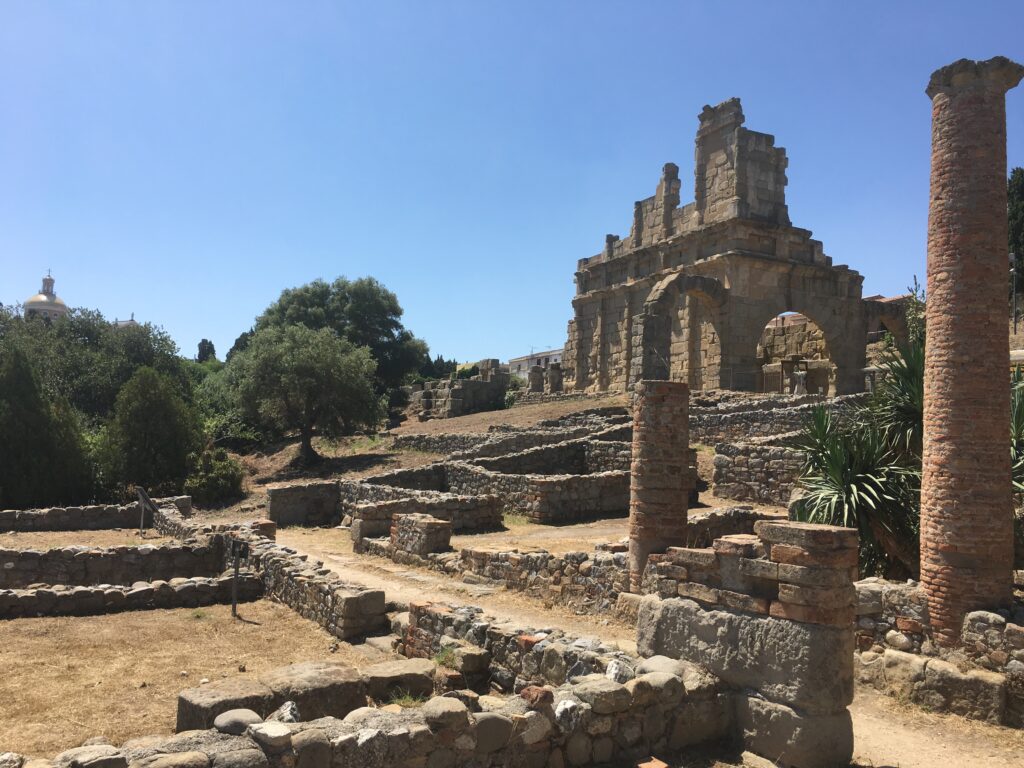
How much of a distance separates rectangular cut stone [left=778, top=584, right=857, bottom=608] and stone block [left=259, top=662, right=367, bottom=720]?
11.9 feet

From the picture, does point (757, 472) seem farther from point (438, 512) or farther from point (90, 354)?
point (90, 354)

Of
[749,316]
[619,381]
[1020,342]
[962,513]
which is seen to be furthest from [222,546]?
[1020,342]

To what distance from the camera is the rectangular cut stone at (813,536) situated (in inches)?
221

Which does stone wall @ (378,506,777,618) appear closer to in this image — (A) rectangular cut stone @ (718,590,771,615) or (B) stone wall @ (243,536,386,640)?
(B) stone wall @ (243,536,386,640)

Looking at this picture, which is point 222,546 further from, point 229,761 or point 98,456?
point 98,456

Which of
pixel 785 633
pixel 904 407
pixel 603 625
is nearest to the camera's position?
pixel 785 633

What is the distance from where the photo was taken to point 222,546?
1427 cm

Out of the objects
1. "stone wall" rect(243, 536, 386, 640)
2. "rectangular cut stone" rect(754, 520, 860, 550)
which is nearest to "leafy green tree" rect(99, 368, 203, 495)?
"stone wall" rect(243, 536, 386, 640)

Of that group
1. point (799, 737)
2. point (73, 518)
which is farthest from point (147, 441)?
point (799, 737)

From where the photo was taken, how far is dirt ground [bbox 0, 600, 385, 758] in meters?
6.57

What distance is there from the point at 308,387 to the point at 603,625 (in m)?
22.5

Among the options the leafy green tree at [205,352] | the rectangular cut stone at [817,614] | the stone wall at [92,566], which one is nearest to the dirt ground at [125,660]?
the stone wall at [92,566]

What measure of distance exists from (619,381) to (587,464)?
54.1ft

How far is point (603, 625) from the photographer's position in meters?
9.95
